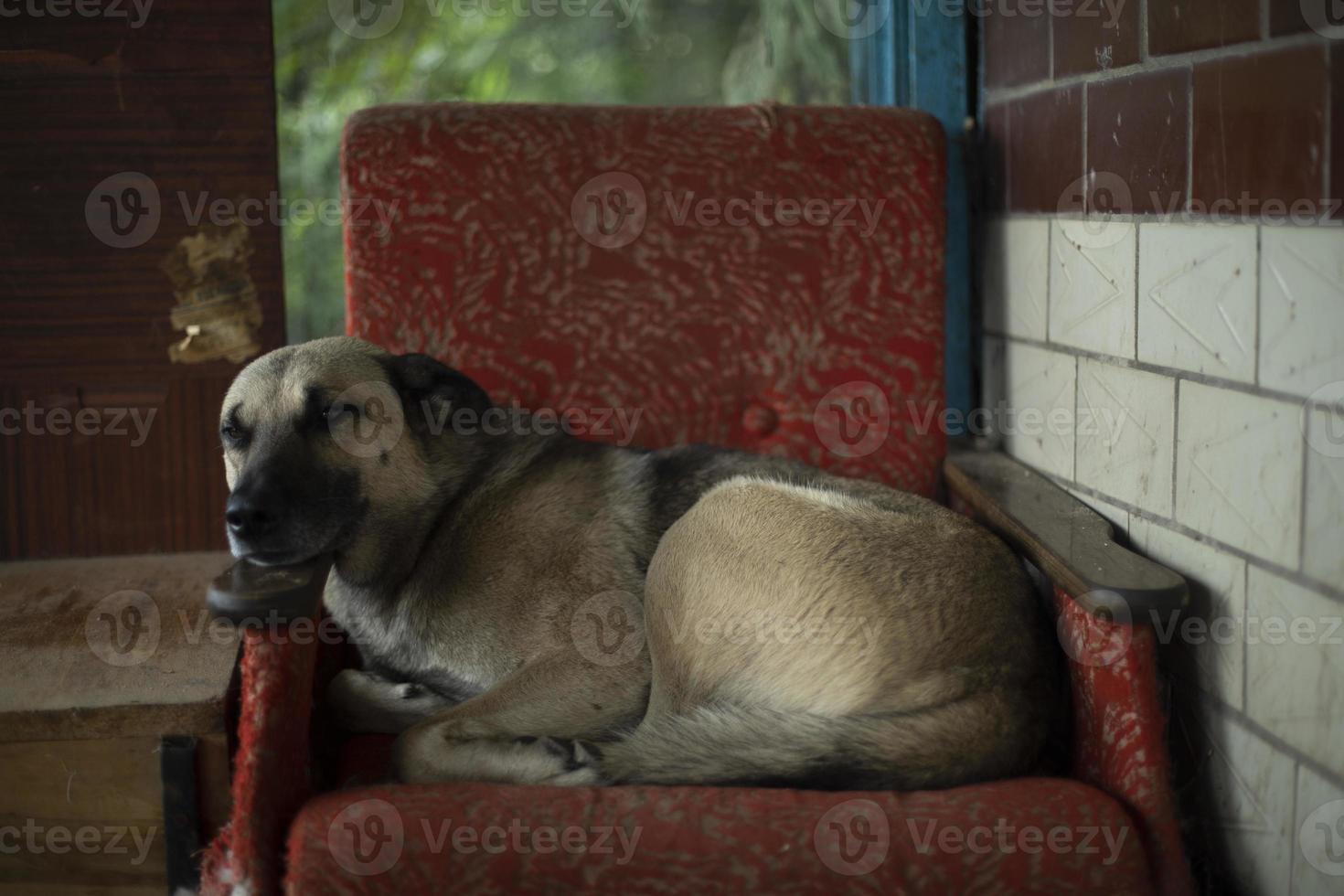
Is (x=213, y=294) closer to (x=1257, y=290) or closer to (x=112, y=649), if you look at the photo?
(x=112, y=649)

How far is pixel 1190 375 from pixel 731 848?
3.45ft

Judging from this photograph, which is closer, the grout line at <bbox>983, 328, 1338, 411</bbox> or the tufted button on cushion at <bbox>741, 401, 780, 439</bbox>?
the grout line at <bbox>983, 328, 1338, 411</bbox>

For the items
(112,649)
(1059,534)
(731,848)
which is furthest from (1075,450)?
(112,649)

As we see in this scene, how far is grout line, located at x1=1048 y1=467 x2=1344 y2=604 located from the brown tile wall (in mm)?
496

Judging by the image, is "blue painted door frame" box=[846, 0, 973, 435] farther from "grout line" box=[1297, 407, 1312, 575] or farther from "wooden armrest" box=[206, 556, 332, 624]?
"wooden armrest" box=[206, 556, 332, 624]

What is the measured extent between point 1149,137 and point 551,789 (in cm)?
147

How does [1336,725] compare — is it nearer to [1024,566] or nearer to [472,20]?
[1024,566]

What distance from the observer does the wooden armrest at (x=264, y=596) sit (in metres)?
1.67

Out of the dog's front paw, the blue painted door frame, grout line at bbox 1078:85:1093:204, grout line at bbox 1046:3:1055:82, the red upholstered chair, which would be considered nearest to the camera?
the dog's front paw

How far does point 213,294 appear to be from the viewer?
2.80m

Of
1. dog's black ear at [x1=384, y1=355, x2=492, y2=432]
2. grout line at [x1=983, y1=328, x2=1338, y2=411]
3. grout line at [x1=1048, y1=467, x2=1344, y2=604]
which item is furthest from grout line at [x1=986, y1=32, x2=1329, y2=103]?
dog's black ear at [x1=384, y1=355, x2=492, y2=432]

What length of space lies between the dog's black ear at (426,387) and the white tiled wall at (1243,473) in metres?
1.22

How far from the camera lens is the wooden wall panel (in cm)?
271

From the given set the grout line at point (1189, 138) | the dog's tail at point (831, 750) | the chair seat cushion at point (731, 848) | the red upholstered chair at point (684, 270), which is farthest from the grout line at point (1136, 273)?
the chair seat cushion at point (731, 848)
